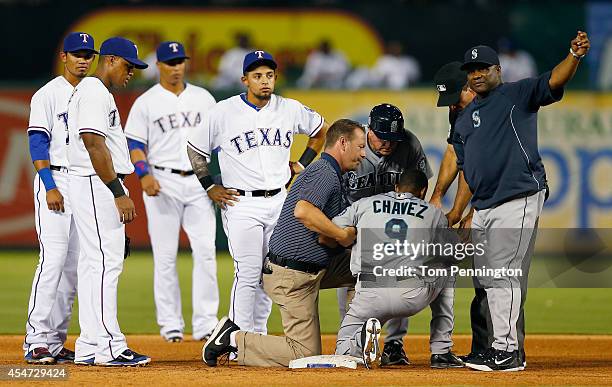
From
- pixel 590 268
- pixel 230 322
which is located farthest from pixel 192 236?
pixel 590 268

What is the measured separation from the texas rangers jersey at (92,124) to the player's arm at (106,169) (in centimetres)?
5

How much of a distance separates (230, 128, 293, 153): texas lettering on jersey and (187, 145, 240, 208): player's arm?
33 cm

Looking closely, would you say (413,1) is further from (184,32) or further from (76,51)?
(76,51)

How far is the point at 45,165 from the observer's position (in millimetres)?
8148

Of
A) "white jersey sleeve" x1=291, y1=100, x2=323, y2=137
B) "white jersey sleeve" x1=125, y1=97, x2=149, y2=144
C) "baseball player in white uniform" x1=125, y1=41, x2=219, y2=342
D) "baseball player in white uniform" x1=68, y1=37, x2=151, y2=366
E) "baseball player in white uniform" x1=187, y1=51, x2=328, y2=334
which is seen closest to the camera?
"baseball player in white uniform" x1=68, y1=37, x2=151, y2=366

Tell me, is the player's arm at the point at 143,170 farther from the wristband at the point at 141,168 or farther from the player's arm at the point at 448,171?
the player's arm at the point at 448,171

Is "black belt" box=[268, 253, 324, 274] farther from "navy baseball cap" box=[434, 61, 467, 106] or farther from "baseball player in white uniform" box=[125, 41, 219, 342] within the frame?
"baseball player in white uniform" box=[125, 41, 219, 342]

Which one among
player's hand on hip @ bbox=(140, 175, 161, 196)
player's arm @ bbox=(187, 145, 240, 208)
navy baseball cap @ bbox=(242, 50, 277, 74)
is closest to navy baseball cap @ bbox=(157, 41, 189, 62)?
player's hand on hip @ bbox=(140, 175, 161, 196)

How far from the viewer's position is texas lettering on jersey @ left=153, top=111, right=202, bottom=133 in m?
10.4

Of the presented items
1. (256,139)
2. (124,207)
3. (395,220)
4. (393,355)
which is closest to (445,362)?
(393,355)

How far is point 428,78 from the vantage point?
2208 centimetres

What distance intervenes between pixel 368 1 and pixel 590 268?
30.1 ft

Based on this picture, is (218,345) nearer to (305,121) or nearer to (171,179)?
(305,121)

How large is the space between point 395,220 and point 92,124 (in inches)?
83.3
